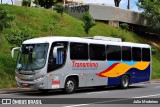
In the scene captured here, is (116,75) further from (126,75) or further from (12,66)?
(12,66)

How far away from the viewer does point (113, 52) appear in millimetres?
24031

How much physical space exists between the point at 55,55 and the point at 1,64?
7586 mm

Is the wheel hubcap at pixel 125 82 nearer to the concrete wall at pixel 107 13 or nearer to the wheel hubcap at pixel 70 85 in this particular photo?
the wheel hubcap at pixel 70 85

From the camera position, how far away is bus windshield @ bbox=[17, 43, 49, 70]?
1955 centimetres

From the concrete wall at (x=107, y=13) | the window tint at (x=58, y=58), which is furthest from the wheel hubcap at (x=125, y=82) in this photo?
the concrete wall at (x=107, y=13)

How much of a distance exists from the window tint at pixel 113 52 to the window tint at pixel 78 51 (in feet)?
7.07

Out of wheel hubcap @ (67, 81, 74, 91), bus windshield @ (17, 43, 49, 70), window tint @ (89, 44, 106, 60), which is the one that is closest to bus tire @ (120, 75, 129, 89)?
window tint @ (89, 44, 106, 60)

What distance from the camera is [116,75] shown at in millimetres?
24297

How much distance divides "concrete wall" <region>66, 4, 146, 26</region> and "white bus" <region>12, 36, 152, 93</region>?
71.8 feet

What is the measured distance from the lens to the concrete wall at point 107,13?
155 ft

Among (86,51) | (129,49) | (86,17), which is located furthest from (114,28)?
(86,51)

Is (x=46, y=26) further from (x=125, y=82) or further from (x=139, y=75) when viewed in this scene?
(x=125, y=82)

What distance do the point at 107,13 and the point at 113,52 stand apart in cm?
2518

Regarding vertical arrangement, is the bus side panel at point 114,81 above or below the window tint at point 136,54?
below
